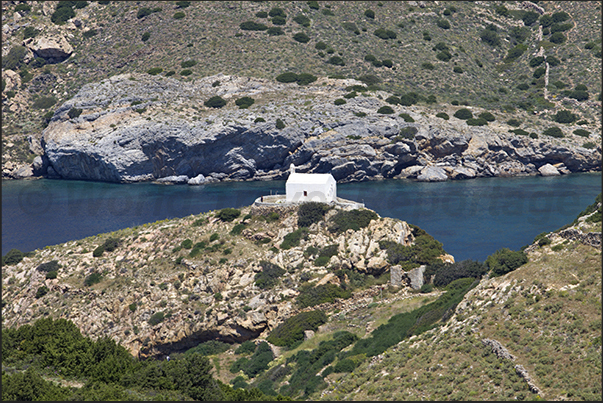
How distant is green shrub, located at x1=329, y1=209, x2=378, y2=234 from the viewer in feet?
203

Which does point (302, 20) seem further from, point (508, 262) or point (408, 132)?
point (508, 262)

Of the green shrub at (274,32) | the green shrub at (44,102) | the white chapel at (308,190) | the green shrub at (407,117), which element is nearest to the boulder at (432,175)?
the green shrub at (407,117)

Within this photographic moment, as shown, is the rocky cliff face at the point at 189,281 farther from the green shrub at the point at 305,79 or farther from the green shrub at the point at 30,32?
the green shrub at the point at 30,32

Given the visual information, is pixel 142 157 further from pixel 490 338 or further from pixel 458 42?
pixel 490 338

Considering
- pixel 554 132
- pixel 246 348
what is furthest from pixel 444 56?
pixel 246 348

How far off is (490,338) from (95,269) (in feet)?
150

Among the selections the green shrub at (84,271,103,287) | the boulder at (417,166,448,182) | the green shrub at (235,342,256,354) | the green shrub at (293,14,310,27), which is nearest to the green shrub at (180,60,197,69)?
the green shrub at (293,14,310,27)

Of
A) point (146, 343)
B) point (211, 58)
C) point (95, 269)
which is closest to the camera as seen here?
point (146, 343)

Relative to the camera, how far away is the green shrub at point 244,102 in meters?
123

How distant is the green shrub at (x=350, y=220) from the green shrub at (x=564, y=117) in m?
83.0

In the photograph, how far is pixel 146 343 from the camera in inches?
2248

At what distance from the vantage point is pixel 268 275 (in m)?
59.0

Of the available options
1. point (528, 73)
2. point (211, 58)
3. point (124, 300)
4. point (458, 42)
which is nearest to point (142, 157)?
point (211, 58)

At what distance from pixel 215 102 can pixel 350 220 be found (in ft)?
230
